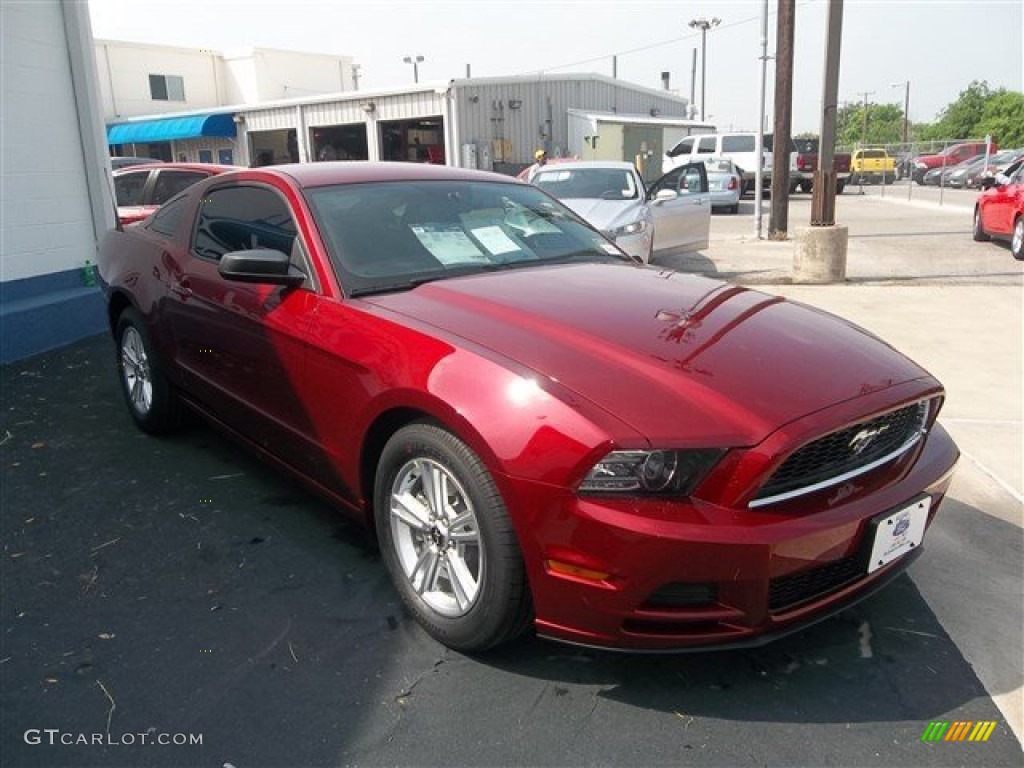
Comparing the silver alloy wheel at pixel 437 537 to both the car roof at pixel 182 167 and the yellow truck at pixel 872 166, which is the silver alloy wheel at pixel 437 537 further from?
the yellow truck at pixel 872 166

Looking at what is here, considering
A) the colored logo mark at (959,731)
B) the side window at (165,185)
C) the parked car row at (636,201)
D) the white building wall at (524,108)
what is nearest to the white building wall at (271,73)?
the white building wall at (524,108)

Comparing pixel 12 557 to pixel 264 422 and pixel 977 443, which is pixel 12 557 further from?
pixel 977 443

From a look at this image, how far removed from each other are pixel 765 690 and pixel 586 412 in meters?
1.03

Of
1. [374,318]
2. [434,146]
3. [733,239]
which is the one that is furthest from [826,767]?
[434,146]

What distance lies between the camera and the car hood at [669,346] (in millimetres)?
2287

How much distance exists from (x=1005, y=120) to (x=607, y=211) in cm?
5894

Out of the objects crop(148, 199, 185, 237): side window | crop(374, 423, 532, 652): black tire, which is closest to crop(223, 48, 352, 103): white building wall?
crop(148, 199, 185, 237): side window

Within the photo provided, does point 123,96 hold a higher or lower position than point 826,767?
higher

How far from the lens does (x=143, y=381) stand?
189 inches

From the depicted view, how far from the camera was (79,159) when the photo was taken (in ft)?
25.8

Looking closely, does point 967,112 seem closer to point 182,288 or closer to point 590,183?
point 590,183

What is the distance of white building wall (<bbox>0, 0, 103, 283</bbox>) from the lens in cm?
704

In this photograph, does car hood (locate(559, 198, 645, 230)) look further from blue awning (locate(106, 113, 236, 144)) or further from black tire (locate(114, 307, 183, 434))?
blue awning (locate(106, 113, 236, 144))

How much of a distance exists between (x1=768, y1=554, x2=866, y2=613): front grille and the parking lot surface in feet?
1.11
